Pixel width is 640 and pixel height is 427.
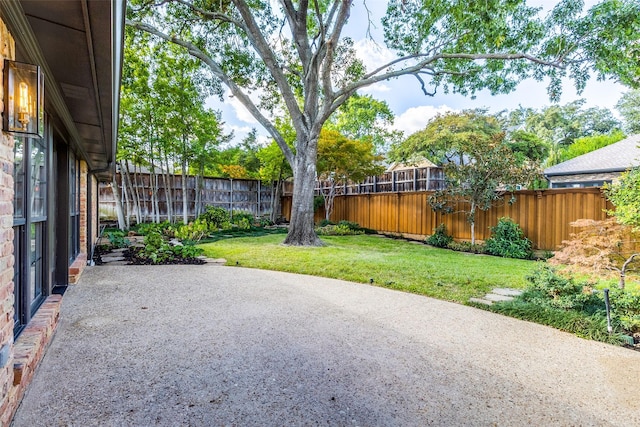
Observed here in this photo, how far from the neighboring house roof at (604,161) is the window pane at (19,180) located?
13.2m

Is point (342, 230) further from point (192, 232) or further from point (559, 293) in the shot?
point (559, 293)

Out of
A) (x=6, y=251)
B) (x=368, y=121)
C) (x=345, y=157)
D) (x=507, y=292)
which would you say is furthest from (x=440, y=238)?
(x=368, y=121)

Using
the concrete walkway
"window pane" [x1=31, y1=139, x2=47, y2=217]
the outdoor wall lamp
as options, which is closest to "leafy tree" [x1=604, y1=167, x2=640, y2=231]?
the concrete walkway

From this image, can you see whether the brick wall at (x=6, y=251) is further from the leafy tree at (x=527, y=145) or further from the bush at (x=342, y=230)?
the leafy tree at (x=527, y=145)

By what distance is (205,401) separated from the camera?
6.17 feet

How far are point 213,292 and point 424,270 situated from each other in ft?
11.3

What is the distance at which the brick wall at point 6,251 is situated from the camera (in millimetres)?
1552

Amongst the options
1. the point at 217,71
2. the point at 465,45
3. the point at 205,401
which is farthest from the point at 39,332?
the point at 465,45

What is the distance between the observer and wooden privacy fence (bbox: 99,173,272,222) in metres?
12.7

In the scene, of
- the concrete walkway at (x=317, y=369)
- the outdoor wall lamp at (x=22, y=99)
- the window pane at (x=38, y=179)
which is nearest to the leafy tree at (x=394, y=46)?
the concrete walkway at (x=317, y=369)

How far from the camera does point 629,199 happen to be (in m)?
3.79

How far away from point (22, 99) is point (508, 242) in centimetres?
852

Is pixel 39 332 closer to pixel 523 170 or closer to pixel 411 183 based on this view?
pixel 523 170

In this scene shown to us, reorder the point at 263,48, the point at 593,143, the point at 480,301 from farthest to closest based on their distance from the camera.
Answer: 1. the point at 593,143
2. the point at 263,48
3. the point at 480,301
